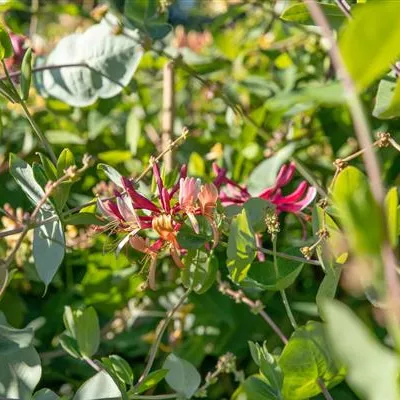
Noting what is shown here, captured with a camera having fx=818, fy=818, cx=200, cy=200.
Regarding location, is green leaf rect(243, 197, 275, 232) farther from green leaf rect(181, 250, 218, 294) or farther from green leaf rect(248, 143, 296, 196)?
green leaf rect(248, 143, 296, 196)

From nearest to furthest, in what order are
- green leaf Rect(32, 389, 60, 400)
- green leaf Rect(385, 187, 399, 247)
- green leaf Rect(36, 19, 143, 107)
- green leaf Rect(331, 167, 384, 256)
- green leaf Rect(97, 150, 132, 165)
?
green leaf Rect(331, 167, 384, 256), green leaf Rect(385, 187, 399, 247), green leaf Rect(32, 389, 60, 400), green leaf Rect(36, 19, 143, 107), green leaf Rect(97, 150, 132, 165)

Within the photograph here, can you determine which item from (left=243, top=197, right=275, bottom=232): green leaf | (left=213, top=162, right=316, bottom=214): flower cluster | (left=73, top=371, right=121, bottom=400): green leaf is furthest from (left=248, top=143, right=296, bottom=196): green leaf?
(left=73, top=371, right=121, bottom=400): green leaf

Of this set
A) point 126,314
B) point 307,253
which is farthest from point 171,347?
point 307,253

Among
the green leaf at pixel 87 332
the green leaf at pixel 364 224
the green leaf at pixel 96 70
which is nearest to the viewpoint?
the green leaf at pixel 364 224

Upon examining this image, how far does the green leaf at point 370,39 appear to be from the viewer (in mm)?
296

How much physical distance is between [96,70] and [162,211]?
299 millimetres

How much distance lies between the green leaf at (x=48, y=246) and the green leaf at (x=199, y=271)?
0.10m

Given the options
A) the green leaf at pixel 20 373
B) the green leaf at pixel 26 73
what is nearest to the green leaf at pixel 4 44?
the green leaf at pixel 26 73

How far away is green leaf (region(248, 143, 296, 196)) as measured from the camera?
0.85 metres

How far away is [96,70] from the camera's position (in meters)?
0.84

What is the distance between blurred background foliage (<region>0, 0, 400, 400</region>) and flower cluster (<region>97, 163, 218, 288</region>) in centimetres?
16

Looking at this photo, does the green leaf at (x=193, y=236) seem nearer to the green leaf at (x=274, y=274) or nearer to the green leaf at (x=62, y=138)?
the green leaf at (x=274, y=274)

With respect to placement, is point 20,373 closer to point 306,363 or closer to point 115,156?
point 306,363

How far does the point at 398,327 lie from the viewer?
31cm
